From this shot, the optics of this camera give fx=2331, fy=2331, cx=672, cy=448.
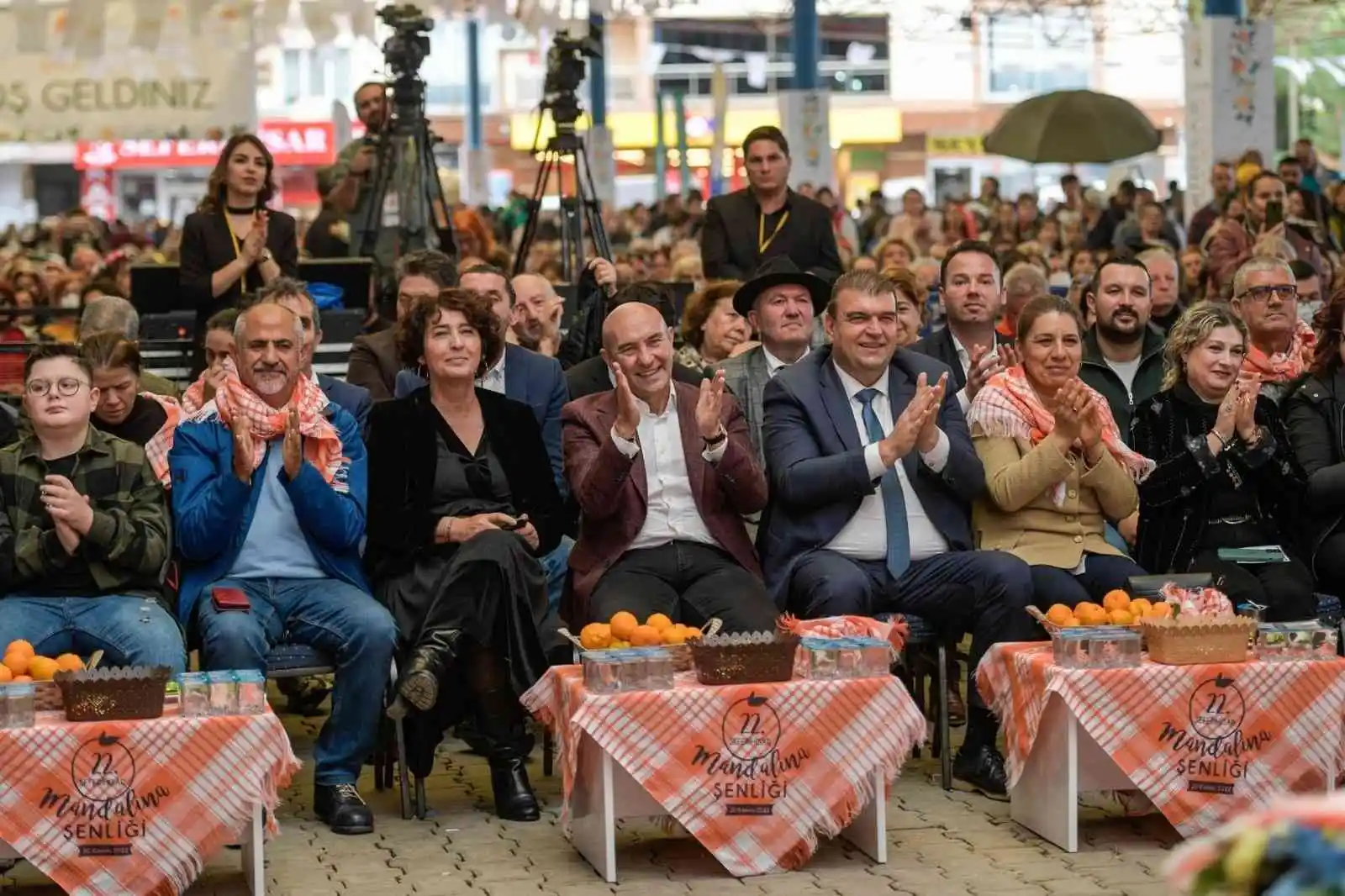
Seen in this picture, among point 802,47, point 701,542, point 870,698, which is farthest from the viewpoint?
point 802,47

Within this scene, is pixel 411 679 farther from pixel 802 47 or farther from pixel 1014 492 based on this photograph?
pixel 802 47

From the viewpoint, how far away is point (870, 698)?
571 cm

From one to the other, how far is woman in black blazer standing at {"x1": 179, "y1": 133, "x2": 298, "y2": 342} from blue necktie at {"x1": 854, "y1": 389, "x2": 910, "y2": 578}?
10.8 feet

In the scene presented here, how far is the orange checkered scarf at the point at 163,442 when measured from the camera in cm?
685

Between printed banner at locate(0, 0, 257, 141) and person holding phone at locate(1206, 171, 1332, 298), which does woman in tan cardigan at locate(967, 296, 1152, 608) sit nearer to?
person holding phone at locate(1206, 171, 1332, 298)

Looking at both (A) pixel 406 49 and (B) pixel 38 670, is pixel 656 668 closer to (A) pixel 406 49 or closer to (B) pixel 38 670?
(B) pixel 38 670

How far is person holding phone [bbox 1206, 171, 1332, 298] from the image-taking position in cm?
1112

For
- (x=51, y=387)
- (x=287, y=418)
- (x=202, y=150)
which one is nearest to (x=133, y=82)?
(x=287, y=418)

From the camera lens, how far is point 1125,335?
309 inches

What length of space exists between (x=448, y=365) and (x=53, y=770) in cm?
183

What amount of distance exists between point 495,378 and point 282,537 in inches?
47.0

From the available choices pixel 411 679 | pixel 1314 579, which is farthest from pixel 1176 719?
pixel 411 679

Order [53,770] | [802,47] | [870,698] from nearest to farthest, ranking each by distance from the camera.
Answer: [53,770]
[870,698]
[802,47]

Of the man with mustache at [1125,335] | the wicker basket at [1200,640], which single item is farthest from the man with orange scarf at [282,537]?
the man with mustache at [1125,335]
